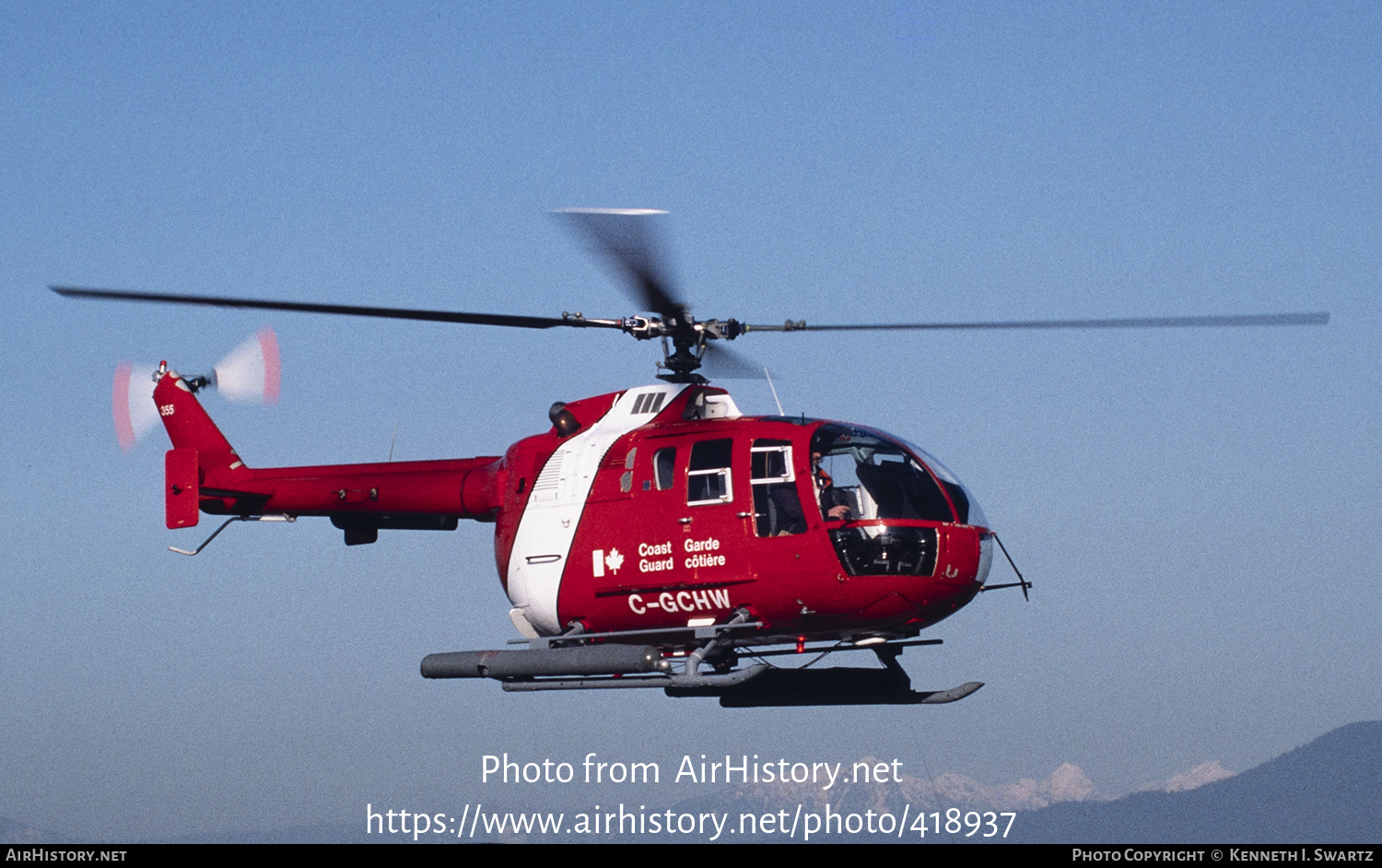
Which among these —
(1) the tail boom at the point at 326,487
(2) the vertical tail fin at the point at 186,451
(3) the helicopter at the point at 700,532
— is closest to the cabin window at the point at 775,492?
(3) the helicopter at the point at 700,532

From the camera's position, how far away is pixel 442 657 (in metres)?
20.4

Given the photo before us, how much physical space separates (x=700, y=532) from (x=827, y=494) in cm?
161

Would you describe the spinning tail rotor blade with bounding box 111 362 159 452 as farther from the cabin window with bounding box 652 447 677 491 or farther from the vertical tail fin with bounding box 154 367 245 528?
the cabin window with bounding box 652 447 677 491

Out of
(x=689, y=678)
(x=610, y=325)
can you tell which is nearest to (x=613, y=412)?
(x=610, y=325)

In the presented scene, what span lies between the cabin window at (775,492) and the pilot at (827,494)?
0.81 feet

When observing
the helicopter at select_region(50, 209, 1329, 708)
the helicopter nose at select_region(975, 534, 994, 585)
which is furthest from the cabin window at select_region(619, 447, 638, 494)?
the helicopter nose at select_region(975, 534, 994, 585)

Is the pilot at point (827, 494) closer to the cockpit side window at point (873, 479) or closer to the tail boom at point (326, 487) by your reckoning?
the cockpit side window at point (873, 479)

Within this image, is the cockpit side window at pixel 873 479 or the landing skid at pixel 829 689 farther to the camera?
the landing skid at pixel 829 689

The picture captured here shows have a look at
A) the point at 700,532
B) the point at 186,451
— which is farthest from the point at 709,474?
the point at 186,451

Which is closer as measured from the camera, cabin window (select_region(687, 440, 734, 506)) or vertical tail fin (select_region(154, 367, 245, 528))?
cabin window (select_region(687, 440, 734, 506))

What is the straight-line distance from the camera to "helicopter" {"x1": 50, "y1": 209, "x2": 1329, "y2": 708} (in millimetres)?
17969

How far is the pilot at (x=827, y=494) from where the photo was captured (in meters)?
17.9
